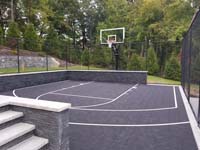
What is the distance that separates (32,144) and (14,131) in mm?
321

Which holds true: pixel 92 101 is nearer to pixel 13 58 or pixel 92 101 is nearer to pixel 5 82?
pixel 5 82

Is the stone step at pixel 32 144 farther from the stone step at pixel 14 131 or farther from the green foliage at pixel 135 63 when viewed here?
the green foliage at pixel 135 63

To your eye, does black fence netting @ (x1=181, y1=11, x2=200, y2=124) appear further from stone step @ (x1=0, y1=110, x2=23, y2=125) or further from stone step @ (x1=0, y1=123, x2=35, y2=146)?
stone step @ (x1=0, y1=110, x2=23, y2=125)

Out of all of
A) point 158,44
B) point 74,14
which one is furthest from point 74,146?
point 74,14

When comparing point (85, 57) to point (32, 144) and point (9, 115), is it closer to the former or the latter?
point (9, 115)

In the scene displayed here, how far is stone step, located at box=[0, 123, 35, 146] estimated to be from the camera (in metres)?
2.98

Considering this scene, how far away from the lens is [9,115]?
3418 millimetres

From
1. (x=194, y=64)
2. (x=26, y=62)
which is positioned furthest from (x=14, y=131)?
(x=26, y=62)

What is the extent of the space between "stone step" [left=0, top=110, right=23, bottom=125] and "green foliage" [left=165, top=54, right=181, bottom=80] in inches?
518

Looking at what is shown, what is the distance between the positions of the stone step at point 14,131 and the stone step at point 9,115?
128 mm

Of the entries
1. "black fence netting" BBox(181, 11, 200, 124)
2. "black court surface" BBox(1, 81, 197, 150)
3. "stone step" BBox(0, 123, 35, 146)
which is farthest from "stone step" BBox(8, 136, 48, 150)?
"black fence netting" BBox(181, 11, 200, 124)

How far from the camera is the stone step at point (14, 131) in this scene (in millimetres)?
2977

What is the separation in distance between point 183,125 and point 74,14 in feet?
82.2

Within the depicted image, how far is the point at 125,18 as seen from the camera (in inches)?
971
